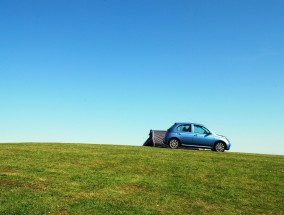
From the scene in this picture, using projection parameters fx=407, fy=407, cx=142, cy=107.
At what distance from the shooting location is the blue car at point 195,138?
80.6 feet

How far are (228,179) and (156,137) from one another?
1580cm

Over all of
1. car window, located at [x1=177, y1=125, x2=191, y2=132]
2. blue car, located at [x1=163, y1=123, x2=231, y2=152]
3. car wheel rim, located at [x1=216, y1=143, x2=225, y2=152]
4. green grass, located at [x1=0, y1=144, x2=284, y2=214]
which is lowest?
green grass, located at [x1=0, y1=144, x2=284, y2=214]

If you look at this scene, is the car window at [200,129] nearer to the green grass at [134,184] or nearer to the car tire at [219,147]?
the car tire at [219,147]

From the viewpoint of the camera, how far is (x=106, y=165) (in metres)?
15.5

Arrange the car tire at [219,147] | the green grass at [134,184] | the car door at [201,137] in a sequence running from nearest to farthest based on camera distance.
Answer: the green grass at [134,184]
the car door at [201,137]
the car tire at [219,147]

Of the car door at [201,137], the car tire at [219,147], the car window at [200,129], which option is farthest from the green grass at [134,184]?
the car window at [200,129]

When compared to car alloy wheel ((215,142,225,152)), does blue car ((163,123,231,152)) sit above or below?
above

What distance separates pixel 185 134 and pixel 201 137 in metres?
0.98

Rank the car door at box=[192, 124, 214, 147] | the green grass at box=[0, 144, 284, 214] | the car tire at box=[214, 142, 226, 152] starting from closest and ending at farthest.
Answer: the green grass at box=[0, 144, 284, 214]
the car door at box=[192, 124, 214, 147]
the car tire at box=[214, 142, 226, 152]

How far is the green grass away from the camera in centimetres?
1057

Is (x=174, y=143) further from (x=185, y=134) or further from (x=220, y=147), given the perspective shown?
(x=220, y=147)

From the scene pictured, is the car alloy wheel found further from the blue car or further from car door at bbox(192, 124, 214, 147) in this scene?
car door at bbox(192, 124, 214, 147)

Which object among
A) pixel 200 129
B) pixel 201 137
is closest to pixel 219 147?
pixel 201 137

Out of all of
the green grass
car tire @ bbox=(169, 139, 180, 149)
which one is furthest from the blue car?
the green grass
